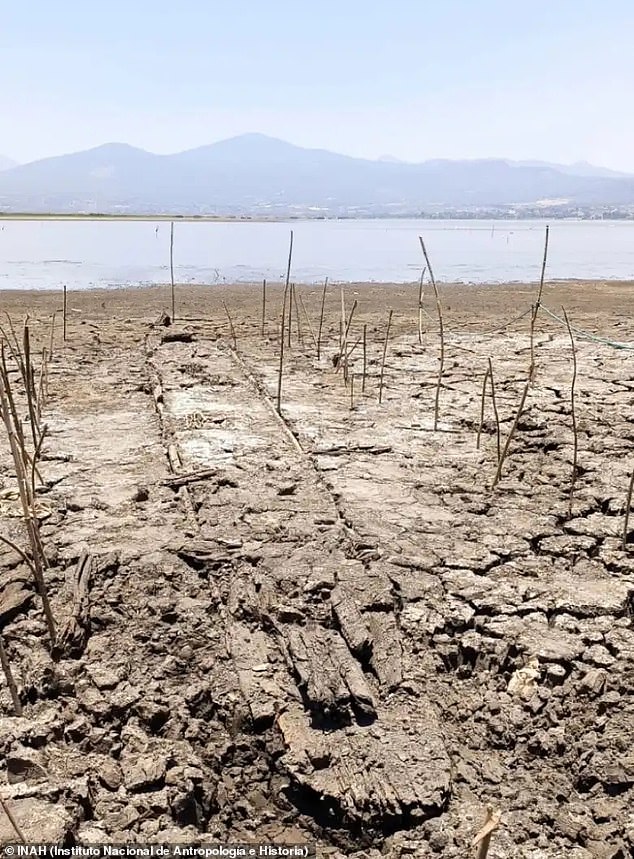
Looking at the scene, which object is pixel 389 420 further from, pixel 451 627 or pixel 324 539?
pixel 451 627

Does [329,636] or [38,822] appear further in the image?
[329,636]

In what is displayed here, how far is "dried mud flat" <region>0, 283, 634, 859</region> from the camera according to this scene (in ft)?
8.55

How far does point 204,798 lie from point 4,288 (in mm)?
16412

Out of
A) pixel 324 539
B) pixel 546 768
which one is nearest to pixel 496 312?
pixel 324 539

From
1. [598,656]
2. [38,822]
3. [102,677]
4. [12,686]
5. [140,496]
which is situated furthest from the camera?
[140,496]

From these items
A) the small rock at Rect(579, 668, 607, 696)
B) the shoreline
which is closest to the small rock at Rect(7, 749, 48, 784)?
the small rock at Rect(579, 668, 607, 696)

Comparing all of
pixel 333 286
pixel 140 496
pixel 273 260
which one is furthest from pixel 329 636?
pixel 273 260

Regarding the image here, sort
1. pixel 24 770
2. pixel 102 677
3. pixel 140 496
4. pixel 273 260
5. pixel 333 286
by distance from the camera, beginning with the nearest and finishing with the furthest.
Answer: pixel 24 770
pixel 102 677
pixel 140 496
pixel 333 286
pixel 273 260

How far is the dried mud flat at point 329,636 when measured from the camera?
2.61 metres

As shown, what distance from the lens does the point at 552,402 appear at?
717 cm

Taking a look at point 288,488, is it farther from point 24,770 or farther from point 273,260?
point 273,260

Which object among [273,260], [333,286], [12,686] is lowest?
[12,686]

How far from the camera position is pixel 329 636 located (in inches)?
134

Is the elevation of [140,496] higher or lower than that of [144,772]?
higher
